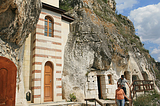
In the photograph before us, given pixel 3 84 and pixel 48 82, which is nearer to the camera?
pixel 3 84

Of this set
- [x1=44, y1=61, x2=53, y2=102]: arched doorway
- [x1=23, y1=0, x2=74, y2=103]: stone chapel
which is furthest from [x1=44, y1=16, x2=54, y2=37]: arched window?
[x1=44, y1=61, x2=53, y2=102]: arched doorway

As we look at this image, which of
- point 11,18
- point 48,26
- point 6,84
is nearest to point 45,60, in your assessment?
point 48,26

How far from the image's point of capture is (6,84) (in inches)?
202

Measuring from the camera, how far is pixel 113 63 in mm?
13430

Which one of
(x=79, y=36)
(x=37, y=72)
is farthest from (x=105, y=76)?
(x=37, y=72)

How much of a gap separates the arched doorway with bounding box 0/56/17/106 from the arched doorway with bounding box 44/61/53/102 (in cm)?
459

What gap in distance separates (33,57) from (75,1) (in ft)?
26.4

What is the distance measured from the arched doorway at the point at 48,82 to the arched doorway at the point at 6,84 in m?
4.59

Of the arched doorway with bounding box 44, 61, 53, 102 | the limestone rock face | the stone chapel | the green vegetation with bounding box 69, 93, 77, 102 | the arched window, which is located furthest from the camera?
the arched window

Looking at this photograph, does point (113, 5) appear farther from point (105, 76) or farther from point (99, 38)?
point (105, 76)

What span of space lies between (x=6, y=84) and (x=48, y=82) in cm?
483

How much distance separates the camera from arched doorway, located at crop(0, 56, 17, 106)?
16.5 ft

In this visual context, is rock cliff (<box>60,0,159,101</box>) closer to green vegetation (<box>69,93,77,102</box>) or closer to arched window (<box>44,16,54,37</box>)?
green vegetation (<box>69,93,77,102</box>)

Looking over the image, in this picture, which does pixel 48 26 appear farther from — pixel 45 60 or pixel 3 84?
pixel 3 84
